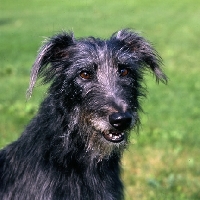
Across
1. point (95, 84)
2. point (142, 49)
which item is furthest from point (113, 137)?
point (142, 49)

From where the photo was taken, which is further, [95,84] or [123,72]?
[123,72]

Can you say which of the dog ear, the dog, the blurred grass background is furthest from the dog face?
the blurred grass background

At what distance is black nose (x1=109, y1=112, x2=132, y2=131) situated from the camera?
5086mm

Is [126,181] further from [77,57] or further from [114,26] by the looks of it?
[114,26]

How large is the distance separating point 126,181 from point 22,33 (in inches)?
735

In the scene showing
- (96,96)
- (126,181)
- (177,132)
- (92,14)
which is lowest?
(126,181)

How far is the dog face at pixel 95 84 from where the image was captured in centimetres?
526

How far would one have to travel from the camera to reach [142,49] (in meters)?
6.09

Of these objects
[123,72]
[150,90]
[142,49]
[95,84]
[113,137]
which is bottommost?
[113,137]

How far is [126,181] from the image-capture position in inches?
334

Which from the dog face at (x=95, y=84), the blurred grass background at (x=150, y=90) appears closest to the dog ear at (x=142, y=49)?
the dog face at (x=95, y=84)

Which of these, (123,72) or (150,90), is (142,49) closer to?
(123,72)

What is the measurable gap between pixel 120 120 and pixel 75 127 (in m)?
0.54

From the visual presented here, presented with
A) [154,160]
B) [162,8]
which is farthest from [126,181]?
[162,8]
